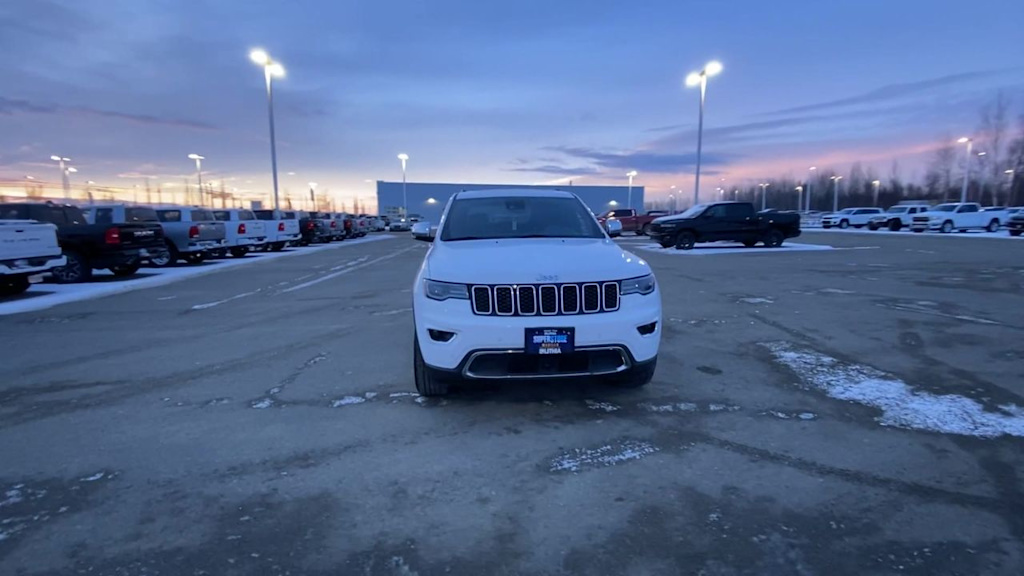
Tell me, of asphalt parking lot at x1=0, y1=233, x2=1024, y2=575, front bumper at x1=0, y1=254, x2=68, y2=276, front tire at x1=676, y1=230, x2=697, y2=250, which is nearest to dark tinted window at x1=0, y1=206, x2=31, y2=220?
front bumper at x1=0, y1=254, x2=68, y2=276

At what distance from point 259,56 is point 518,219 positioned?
23652 mm

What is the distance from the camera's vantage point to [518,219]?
18.3ft

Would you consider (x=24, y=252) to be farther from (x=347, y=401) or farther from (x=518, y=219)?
(x=518, y=219)

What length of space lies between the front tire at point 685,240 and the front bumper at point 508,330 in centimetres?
1858

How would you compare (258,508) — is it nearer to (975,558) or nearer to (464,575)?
(464,575)

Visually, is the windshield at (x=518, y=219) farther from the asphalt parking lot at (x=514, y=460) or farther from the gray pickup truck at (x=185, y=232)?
the gray pickup truck at (x=185, y=232)

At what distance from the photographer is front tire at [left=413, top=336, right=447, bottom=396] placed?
13.6 ft

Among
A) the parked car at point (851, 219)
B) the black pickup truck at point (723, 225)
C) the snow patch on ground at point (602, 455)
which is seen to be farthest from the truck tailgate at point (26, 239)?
the parked car at point (851, 219)

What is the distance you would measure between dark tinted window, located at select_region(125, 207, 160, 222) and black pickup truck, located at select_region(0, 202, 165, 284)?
1.70m

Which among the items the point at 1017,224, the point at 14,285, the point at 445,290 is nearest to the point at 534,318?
the point at 445,290

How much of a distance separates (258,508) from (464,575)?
1269 mm

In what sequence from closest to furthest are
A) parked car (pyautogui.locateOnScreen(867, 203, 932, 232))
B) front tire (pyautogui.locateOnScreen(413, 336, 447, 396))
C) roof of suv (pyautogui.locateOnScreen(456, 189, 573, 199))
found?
front tire (pyautogui.locateOnScreen(413, 336, 447, 396))
roof of suv (pyautogui.locateOnScreen(456, 189, 573, 199))
parked car (pyautogui.locateOnScreen(867, 203, 932, 232))

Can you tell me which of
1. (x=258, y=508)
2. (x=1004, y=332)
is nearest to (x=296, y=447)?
(x=258, y=508)

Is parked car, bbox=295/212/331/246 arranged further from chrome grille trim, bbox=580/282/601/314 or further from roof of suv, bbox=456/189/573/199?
chrome grille trim, bbox=580/282/601/314
